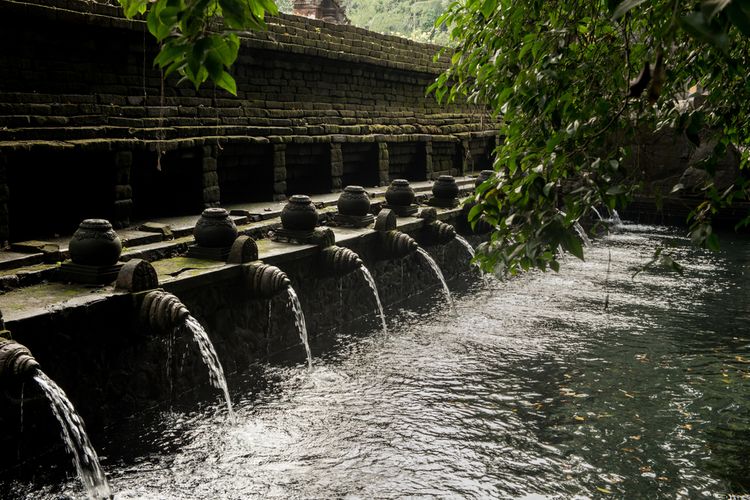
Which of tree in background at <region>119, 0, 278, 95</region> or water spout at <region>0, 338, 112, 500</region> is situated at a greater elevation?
tree in background at <region>119, 0, 278, 95</region>

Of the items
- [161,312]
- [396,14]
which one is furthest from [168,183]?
[396,14]

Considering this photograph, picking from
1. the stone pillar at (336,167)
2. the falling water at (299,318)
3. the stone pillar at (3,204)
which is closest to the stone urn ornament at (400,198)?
the stone pillar at (336,167)

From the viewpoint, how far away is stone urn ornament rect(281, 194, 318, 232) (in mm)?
8359

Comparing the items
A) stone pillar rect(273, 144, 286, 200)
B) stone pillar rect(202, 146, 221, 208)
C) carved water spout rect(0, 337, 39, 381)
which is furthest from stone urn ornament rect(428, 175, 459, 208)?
carved water spout rect(0, 337, 39, 381)

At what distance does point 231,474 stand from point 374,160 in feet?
32.4

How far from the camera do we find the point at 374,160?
46.9 ft

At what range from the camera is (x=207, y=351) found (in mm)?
6355

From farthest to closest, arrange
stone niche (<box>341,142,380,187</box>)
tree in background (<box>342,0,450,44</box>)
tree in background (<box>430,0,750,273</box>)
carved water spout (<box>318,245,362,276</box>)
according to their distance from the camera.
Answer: tree in background (<box>342,0,450,44</box>) → stone niche (<box>341,142,380,187</box>) → carved water spout (<box>318,245,362,276</box>) → tree in background (<box>430,0,750,273</box>)

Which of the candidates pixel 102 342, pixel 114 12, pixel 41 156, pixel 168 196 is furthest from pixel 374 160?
pixel 102 342

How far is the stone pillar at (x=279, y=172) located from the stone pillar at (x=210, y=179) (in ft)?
4.52

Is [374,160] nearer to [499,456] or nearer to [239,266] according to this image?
[239,266]

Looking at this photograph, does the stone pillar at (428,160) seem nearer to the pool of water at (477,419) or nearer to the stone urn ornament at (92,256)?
the pool of water at (477,419)

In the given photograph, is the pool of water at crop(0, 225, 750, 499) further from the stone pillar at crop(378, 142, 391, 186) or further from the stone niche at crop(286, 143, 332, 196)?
the stone pillar at crop(378, 142, 391, 186)

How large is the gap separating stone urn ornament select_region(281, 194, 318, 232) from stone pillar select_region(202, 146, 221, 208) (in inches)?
76.4
